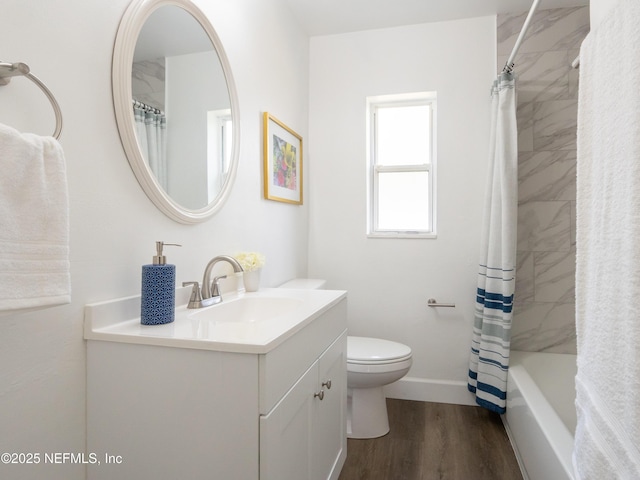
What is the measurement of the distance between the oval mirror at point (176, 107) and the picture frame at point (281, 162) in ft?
1.10

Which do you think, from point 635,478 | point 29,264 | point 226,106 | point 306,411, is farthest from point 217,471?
point 226,106

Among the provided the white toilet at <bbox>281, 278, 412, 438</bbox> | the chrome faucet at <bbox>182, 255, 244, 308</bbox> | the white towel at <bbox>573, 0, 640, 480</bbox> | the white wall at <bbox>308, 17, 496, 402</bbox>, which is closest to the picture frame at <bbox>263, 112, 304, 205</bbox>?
the white wall at <bbox>308, 17, 496, 402</bbox>

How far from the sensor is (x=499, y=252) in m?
2.29

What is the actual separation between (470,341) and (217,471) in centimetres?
208

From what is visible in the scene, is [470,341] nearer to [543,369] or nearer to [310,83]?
[543,369]

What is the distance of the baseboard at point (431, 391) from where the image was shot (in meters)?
2.61

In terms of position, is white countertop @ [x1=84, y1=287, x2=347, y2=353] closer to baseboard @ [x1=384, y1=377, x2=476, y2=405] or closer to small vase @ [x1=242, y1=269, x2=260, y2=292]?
small vase @ [x1=242, y1=269, x2=260, y2=292]

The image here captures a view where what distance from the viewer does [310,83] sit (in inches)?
114

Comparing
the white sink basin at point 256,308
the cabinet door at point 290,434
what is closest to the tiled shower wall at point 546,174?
the white sink basin at point 256,308

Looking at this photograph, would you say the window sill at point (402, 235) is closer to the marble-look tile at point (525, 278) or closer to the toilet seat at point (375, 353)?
the marble-look tile at point (525, 278)

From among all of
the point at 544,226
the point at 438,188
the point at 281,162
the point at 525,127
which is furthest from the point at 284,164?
the point at 544,226

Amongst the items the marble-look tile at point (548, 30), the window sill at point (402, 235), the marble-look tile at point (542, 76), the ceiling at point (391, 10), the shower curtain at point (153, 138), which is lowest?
the window sill at point (402, 235)

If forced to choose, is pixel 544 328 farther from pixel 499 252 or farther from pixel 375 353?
pixel 375 353

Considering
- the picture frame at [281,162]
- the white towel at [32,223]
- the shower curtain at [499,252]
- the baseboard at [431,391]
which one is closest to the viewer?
the white towel at [32,223]
